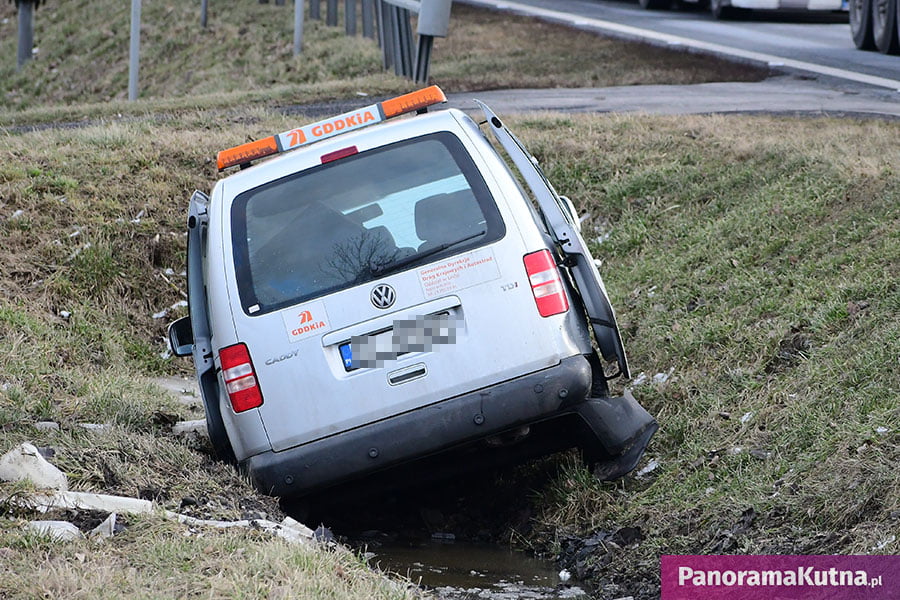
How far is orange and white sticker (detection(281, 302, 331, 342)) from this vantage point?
530 cm

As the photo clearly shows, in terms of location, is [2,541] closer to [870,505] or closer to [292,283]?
[292,283]

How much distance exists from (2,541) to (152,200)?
545cm

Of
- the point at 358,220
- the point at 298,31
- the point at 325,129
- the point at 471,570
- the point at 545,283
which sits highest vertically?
the point at 325,129

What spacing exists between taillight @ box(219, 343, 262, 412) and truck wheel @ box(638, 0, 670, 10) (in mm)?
21397

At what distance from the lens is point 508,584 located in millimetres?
5133

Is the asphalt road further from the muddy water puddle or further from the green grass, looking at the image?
the muddy water puddle

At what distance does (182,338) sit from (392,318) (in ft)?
4.71

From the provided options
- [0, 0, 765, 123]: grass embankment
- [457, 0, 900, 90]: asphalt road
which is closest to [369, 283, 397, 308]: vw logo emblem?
[0, 0, 765, 123]: grass embankment

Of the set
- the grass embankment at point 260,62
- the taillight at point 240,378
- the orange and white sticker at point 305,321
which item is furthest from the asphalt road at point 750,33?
the taillight at point 240,378

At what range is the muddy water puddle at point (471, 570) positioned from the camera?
502 centimetres

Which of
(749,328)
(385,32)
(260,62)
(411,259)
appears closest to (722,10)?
(385,32)

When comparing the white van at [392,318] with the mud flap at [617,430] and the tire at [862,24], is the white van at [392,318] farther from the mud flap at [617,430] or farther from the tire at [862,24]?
the tire at [862,24]

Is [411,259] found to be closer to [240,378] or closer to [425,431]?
Answer: [425,431]

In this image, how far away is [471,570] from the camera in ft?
17.5
